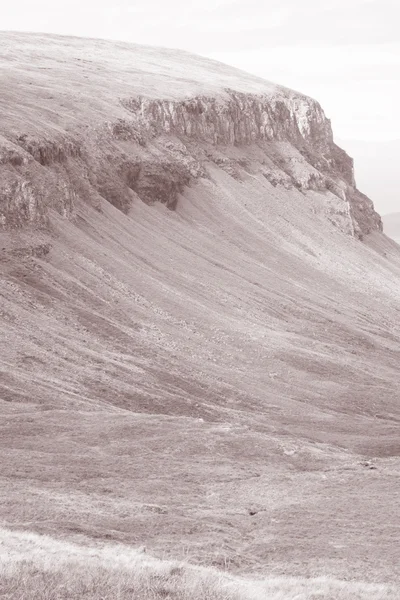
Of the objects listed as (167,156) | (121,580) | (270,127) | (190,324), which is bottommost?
(190,324)

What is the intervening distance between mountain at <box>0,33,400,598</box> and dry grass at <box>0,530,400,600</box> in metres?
0.66

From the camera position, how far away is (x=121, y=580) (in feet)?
82.9

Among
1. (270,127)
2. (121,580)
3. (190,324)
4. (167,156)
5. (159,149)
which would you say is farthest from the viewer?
(270,127)

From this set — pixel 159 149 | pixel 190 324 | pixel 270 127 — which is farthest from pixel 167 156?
pixel 190 324

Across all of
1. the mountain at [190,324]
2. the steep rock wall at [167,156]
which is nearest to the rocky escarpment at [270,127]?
the steep rock wall at [167,156]

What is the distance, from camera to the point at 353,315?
4926 inches

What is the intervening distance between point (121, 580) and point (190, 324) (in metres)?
73.9

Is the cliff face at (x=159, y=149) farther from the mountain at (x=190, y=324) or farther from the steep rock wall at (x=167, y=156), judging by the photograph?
the mountain at (x=190, y=324)

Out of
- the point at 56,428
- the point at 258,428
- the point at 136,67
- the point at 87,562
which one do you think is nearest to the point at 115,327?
the point at 258,428

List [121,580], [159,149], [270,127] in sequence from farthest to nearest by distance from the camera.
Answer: [270,127]
[159,149]
[121,580]

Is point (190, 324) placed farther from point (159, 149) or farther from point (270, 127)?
point (270, 127)

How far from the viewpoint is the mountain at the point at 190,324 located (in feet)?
139

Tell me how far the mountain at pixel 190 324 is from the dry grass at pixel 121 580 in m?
0.66

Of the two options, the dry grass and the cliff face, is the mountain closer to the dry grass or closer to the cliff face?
the cliff face
